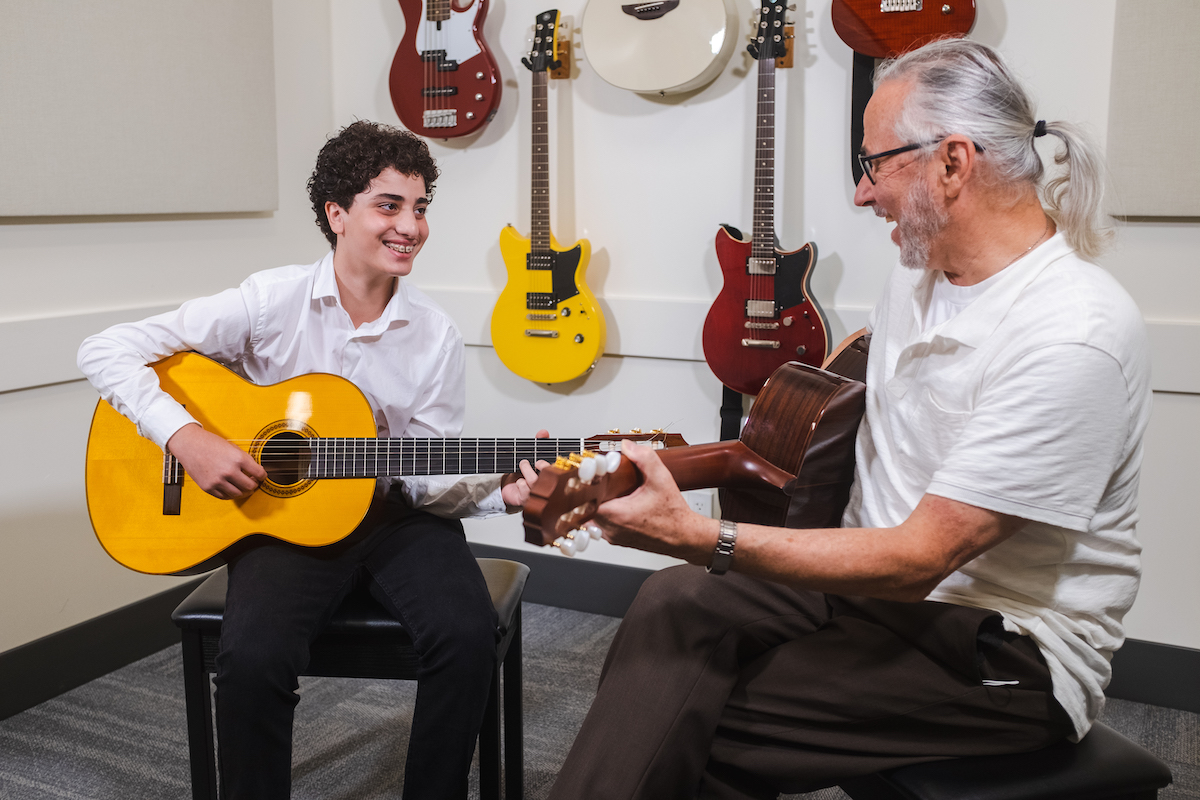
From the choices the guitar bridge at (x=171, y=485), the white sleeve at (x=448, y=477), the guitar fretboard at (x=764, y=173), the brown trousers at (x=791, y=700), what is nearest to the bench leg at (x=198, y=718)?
the guitar bridge at (x=171, y=485)

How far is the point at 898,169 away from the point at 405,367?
1.11 metres

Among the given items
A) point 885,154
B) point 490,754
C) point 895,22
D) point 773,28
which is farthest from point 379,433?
point 895,22

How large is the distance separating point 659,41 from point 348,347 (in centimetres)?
138

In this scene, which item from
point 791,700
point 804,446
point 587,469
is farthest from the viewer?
point 804,446

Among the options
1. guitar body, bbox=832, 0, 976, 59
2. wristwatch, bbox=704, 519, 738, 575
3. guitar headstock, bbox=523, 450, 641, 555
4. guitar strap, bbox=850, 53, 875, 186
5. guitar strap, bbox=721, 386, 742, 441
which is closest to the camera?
guitar headstock, bbox=523, 450, 641, 555

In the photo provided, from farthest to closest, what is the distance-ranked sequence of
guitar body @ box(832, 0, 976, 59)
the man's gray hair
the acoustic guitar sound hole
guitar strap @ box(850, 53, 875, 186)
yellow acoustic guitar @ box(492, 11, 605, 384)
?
1. yellow acoustic guitar @ box(492, 11, 605, 384)
2. guitar strap @ box(850, 53, 875, 186)
3. guitar body @ box(832, 0, 976, 59)
4. the acoustic guitar sound hole
5. the man's gray hair

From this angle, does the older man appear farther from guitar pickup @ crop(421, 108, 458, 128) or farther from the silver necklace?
guitar pickup @ crop(421, 108, 458, 128)

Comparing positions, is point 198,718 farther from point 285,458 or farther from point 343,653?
point 285,458

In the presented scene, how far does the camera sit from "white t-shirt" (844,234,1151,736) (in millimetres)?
1222

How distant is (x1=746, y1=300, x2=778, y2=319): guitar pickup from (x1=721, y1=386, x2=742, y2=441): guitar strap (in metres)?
0.27

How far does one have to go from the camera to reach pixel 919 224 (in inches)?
58.9

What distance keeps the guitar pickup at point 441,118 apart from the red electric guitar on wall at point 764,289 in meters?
1.00

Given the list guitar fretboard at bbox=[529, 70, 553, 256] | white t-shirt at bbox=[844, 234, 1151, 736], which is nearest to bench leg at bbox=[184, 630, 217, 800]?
white t-shirt at bbox=[844, 234, 1151, 736]

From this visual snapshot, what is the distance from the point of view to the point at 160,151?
2758 millimetres
